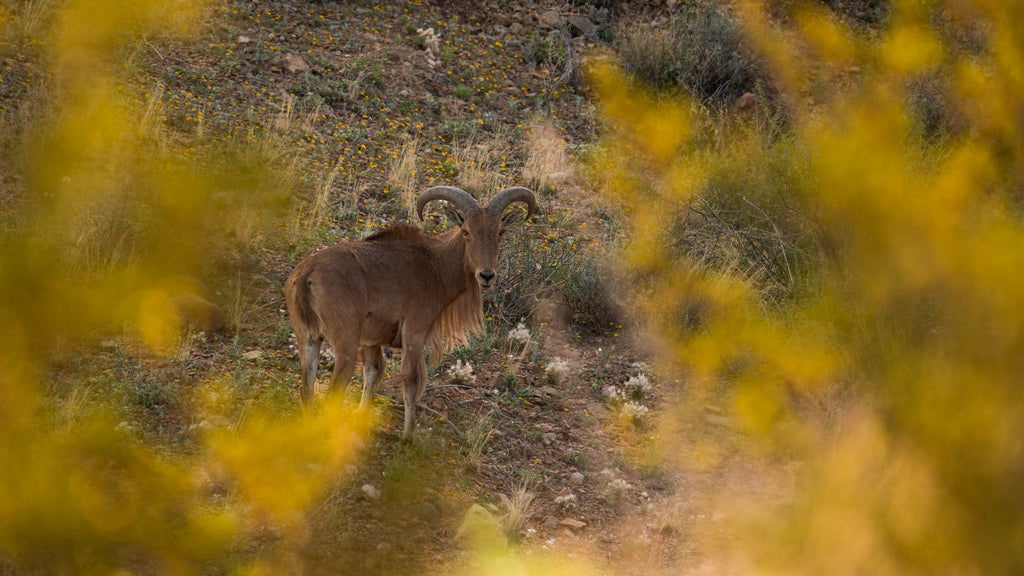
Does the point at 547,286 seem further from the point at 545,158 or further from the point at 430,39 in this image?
the point at 430,39

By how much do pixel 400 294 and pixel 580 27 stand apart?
10.0 meters

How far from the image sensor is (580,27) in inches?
633

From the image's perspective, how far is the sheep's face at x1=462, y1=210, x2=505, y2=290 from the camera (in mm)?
7645

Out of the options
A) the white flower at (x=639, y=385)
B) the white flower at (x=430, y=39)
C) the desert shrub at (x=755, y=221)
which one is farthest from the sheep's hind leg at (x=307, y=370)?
the white flower at (x=430, y=39)

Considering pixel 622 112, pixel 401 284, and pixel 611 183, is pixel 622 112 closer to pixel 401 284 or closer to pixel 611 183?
pixel 611 183

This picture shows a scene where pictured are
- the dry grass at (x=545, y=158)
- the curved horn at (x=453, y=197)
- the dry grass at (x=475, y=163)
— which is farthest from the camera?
the dry grass at (x=545, y=158)

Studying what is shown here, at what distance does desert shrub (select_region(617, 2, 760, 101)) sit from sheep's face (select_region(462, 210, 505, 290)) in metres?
7.90

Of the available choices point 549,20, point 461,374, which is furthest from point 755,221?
point 549,20

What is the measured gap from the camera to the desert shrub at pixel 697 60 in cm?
1489

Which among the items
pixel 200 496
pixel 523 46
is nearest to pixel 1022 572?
pixel 200 496

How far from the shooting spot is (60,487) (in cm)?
575

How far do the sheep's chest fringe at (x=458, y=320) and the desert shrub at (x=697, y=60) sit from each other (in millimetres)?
7888

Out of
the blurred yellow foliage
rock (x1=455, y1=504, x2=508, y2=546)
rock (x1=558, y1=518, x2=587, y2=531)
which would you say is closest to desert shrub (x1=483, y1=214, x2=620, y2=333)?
the blurred yellow foliage

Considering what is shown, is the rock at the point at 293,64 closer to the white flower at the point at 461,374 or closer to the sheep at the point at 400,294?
the sheep at the point at 400,294
